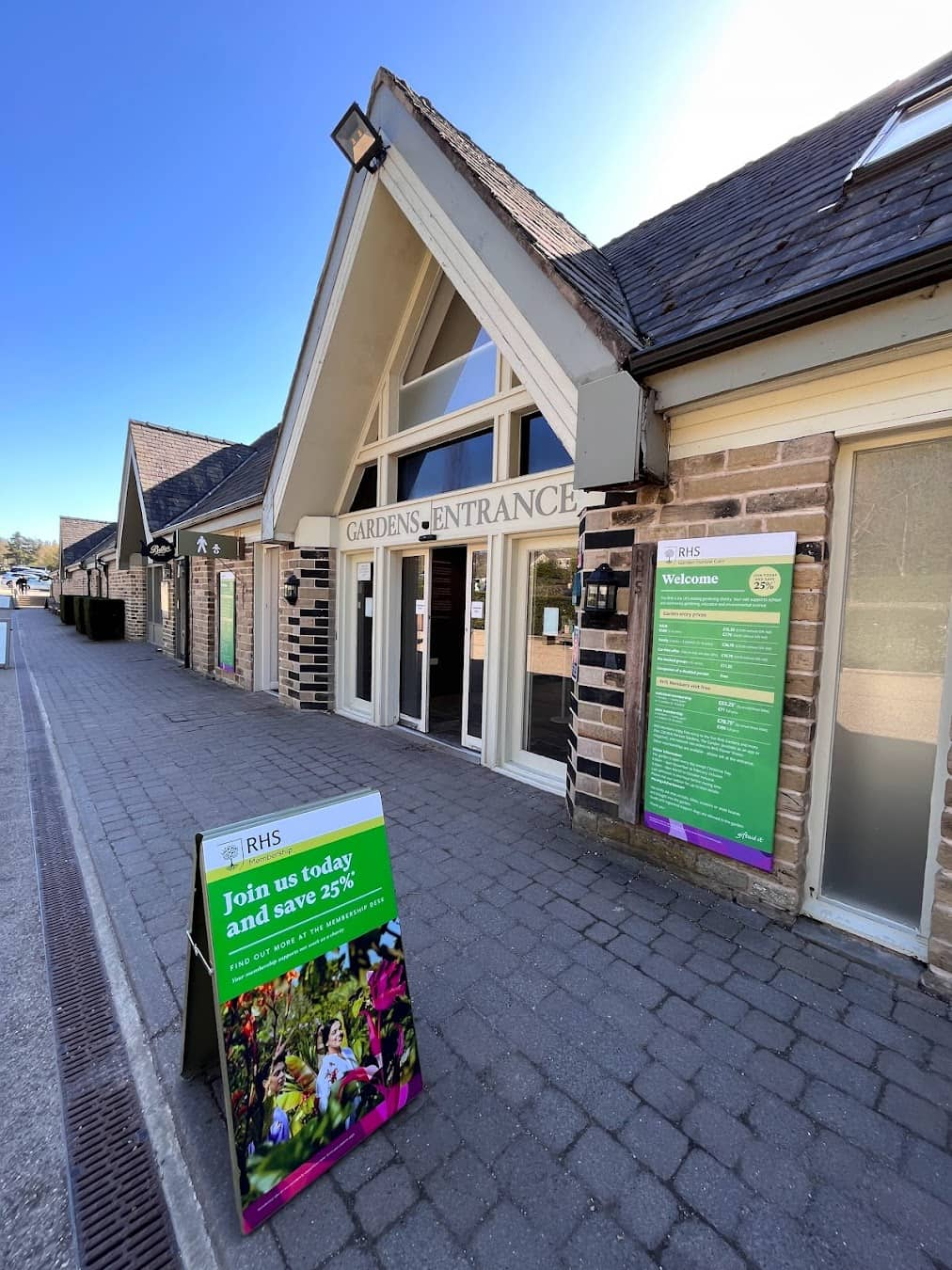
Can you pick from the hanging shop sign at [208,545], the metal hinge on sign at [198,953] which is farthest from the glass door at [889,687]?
the hanging shop sign at [208,545]

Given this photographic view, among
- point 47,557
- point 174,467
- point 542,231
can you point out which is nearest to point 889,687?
point 542,231

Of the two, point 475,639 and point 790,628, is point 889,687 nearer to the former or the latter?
point 790,628

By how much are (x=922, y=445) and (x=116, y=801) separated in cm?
597

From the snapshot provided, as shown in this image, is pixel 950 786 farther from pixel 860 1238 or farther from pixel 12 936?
pixel 12 936

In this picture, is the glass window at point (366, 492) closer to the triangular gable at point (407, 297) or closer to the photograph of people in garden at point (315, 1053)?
the triangular gable at point (407, 297)

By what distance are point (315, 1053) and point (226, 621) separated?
9.82 metres

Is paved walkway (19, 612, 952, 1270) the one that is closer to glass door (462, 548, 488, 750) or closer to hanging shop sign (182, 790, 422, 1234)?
hanging shop sign (182, 790, 422, 1234)

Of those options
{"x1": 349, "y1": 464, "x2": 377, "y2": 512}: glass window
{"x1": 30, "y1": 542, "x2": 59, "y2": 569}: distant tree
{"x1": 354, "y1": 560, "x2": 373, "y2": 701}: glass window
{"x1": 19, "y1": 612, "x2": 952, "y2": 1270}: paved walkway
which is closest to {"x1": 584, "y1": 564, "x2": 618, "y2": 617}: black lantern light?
{"x1": 19, "y1": 612, "x2": 952, "y2": 1270}: paved walkway

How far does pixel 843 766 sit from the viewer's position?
286 cm

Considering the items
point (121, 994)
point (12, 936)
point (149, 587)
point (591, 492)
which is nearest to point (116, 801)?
point (12, 936)

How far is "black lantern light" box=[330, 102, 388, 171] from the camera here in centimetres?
470

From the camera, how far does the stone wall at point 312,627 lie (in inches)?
306

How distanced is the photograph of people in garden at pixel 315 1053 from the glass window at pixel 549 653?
10.3ft

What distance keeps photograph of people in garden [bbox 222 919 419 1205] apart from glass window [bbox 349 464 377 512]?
20.3ft
